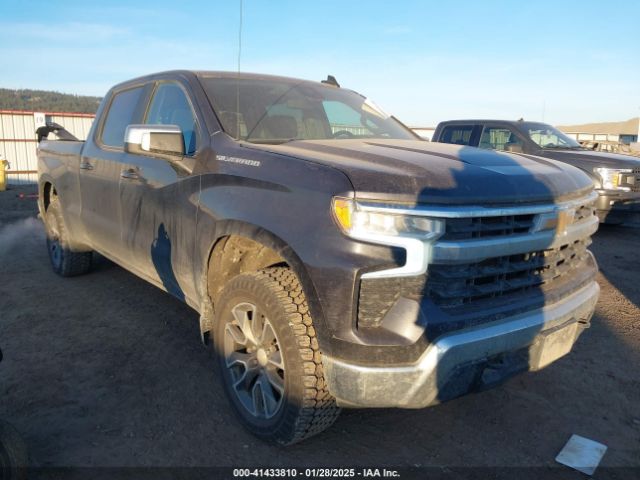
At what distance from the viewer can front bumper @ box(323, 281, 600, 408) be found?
2.14 metres

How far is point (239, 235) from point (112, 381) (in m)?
1.47

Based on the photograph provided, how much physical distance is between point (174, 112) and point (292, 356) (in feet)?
7.06

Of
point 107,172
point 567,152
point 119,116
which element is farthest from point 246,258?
point 567,152

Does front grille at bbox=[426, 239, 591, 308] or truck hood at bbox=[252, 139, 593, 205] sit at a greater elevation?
truck hood at bbox=[252, 139, 593, 205]

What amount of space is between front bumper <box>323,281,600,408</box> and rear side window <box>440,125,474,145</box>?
7.67m

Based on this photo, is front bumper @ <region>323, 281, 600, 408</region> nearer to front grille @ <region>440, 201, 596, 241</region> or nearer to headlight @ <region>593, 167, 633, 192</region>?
front grille @ <region>440, 201, 596, 241</region>

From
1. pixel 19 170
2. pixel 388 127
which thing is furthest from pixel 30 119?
pixel 388 127

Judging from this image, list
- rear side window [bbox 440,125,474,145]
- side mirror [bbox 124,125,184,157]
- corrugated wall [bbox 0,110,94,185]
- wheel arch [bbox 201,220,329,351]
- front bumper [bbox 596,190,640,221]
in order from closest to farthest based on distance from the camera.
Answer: wheel arch [bbox 201,220,329,351] < side mirror [bbox 124,125,184,157] < front bumper [bbox 596,190,640,221] < rear side window [bbox 440,125,474,145] < corrugated wall [bbox 0,110,94,185]

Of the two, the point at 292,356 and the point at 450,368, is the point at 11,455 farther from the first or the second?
the point at 450,368

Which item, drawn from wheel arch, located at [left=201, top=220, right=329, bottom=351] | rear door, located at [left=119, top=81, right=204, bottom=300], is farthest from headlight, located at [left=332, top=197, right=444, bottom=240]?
rear door, located at [left=119, top=81, right=204, bottom=300]

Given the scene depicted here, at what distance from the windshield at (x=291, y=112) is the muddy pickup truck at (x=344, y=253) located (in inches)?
0.8

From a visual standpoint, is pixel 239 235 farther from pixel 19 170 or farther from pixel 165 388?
pixel 19 170

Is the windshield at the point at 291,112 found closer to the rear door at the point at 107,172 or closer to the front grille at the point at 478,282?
the rear door at the point at 107,172

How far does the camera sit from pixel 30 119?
24.0 meters
